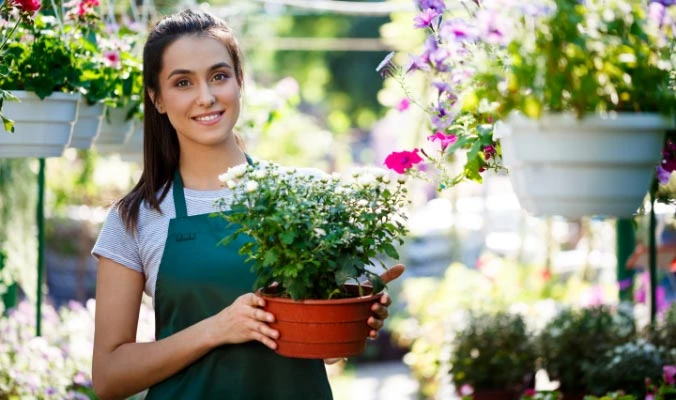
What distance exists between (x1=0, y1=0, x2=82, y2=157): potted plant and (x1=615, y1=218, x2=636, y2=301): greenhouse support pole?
3.04 meters

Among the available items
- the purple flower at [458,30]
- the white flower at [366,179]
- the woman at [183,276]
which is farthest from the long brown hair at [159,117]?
the purple flower at [458,30]

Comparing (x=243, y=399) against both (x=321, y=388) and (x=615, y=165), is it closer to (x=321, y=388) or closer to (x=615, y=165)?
(x=321, y=388)

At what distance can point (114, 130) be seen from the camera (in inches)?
114

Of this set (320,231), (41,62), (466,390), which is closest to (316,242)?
(320,231)

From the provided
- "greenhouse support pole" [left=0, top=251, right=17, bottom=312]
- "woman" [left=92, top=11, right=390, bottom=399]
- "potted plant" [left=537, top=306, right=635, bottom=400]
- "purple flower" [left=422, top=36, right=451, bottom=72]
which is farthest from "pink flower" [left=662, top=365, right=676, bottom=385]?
"greenhouse support pole" [left=0, top=251, right=17, bottom=312]

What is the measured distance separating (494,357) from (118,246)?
229cm

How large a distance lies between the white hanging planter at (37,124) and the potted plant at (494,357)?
7.45 ft

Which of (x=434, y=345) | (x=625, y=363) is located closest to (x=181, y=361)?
(x=625, y=363)

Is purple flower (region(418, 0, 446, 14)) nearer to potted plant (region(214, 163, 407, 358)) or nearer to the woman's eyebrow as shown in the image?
potted plant (region(214, 163, 407, 358))

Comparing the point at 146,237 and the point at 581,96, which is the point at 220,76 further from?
the point at 581,96

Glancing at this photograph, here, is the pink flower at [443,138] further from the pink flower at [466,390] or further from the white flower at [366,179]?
the pink flower at [466,390]

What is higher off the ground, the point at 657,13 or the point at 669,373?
the point at 657,13

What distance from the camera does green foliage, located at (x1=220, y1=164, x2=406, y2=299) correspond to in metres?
1.75

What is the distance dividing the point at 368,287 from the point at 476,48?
0.56 metres
